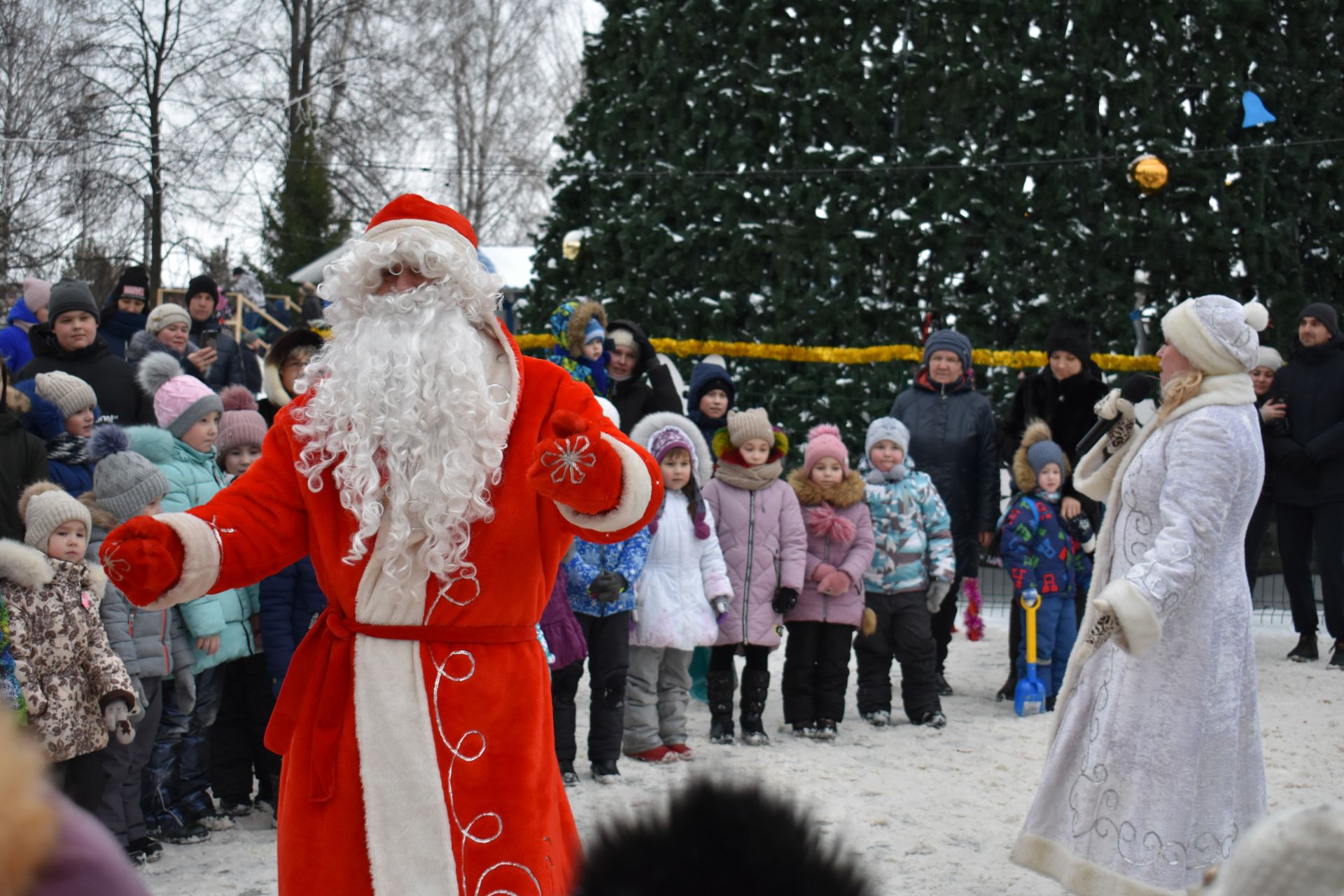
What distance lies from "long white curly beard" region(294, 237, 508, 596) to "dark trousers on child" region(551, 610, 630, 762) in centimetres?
307

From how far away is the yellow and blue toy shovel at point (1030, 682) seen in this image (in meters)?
7.50

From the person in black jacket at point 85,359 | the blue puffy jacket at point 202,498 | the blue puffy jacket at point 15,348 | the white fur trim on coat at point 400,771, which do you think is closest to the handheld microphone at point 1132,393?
the white fur trim on coat at point 400,771

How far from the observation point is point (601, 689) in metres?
6.30

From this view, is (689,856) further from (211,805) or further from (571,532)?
(211,805)

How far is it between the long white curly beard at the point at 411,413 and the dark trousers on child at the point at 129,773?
208 cm

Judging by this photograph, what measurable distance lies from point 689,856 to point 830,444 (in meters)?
6.39

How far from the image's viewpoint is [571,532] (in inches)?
126

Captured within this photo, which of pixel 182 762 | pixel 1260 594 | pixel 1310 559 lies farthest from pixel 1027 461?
pixel 182 762

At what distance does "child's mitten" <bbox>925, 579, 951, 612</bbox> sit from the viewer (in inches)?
292

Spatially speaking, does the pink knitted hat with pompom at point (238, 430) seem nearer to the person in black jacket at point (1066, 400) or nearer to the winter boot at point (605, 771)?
the winter boot at point (605, 771)

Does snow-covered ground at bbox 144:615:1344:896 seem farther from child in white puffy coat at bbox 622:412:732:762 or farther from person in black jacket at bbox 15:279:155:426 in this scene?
person in black jacket at bbox 15:279:155:426

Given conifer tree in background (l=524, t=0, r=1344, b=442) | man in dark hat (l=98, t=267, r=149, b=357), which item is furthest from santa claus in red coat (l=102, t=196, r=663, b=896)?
conifer tree in background (l=524, t=0, r=1344, b=442)

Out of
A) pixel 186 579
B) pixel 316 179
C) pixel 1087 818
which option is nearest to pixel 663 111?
pixel 1087 818

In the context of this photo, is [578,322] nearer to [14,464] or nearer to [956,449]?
[956,449]
